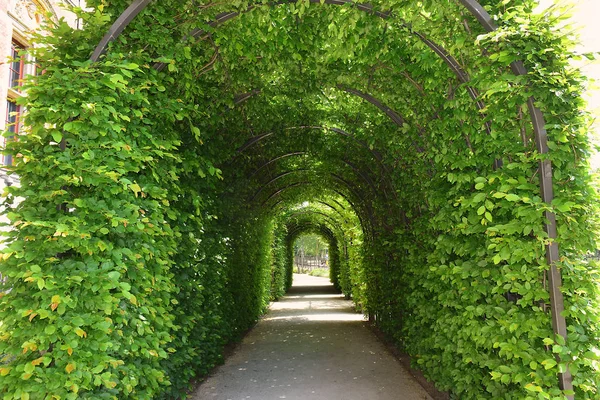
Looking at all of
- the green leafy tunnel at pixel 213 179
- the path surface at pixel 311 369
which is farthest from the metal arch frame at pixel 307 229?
the green leafy tunnel at pixel 213 179

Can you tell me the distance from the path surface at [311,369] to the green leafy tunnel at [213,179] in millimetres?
757

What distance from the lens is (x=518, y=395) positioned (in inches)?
114

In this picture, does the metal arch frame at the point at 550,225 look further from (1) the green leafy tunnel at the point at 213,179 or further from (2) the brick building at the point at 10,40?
(2) the brick building at the point at 10,40

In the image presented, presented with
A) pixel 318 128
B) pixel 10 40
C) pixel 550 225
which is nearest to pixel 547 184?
pixel 550 225

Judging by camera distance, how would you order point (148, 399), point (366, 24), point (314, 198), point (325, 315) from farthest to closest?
point (314, 198) → point (325, 315) → point (366, 24) → point (148, 399)

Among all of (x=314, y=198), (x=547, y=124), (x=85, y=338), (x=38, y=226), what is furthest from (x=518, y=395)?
(x=314, y=198)

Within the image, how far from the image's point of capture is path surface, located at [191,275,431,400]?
5.02 meters

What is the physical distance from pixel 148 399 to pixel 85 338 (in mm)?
872

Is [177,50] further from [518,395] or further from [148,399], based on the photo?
[518,395]

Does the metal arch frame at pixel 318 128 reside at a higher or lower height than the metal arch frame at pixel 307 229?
higher

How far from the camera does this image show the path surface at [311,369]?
5.02m

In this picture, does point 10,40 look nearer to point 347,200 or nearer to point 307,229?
point 347,200

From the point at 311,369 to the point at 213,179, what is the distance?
10.7ft

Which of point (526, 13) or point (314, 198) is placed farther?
point (314, 198)
